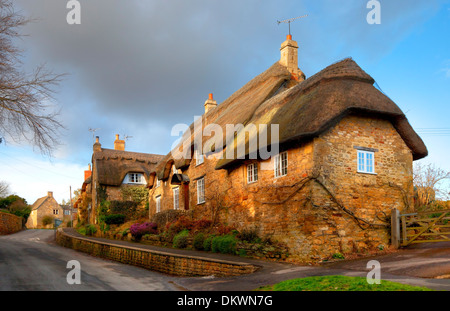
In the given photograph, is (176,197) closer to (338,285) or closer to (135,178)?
(135,178)

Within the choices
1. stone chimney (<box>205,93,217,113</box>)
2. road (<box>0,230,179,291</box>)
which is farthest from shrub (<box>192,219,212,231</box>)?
stone chimney (<box>205,93,217,113</box>)

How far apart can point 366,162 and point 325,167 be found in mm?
2077

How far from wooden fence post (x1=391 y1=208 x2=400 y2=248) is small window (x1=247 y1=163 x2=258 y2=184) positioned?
5.60 metres

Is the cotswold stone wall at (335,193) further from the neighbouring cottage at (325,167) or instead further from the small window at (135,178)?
the small window at (135,178)

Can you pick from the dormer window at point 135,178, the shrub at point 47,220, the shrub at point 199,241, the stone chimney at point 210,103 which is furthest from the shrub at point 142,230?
the shrub at point 47,220

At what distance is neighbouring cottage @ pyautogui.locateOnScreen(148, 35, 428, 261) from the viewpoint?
14.0 m

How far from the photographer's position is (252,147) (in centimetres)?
1664

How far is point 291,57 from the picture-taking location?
2286 cm

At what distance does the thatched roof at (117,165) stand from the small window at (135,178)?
0.47 meters

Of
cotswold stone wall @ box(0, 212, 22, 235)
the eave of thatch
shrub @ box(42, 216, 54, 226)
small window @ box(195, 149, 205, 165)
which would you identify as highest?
the eave of thatch

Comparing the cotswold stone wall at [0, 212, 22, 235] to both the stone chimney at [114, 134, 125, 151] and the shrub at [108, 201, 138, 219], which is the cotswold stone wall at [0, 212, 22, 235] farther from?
the shrub at [108, 201, 138, 219]

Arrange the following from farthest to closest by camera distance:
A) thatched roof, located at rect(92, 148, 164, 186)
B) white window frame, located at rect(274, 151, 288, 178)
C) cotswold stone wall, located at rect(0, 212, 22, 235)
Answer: cotswold stone wall, located at rect(0, 212, 22, 235)
thatched roof, located at rect(92, 148, 164, 186)
white window frame, located at rect(274, 151, 288, 178)

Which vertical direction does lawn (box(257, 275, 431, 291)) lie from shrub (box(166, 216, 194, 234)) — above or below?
below
